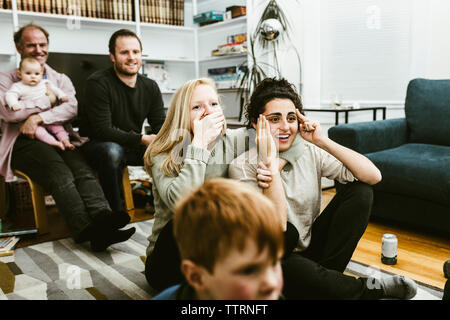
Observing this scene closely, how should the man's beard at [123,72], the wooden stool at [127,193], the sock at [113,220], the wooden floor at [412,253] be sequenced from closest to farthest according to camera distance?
the wooden floor at [412,253]
the sock at [113,220]
the man's beard at [123,72]
the wooden stool at [127,193]

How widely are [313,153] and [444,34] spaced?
6.74 ft

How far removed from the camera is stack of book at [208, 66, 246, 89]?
389 cm

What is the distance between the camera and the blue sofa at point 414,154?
6.70 ft

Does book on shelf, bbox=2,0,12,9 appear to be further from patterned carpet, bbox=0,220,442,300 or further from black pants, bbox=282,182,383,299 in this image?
black pants, bbox=282,182,383,299

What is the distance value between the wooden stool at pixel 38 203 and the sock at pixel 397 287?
6.01 ft

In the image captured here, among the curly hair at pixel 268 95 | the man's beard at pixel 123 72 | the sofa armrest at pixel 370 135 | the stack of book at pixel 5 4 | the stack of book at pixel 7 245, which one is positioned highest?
the stack of book at pixel 5 4

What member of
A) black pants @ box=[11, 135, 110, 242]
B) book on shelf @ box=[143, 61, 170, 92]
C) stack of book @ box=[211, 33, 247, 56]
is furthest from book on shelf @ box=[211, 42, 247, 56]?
black pants @ box=[11, 135, 110, 242]

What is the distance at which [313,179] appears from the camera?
57.3 inches

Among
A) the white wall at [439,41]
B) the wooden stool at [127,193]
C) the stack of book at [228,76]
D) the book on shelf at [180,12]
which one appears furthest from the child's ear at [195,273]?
the book on shelf at [180,12]

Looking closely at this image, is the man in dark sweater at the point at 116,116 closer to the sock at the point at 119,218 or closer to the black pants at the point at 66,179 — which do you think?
the black pants at the point at 66,179

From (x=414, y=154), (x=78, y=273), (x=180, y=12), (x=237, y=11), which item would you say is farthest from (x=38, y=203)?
(x=180, y=12)

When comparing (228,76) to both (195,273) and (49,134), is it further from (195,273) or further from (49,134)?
(195,273)

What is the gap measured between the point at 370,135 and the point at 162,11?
254 centimetres
